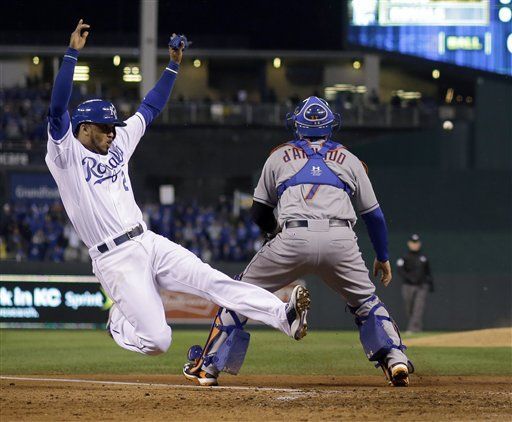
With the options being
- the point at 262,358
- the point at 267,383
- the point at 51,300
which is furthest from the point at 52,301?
the point at 267,383

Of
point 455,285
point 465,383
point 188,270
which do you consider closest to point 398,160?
point 455,285

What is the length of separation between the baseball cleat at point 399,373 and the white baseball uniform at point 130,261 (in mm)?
1534

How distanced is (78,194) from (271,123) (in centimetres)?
2813

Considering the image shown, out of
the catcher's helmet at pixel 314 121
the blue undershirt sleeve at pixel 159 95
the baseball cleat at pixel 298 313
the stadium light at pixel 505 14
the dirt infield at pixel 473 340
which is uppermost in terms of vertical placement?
the stadium light at pixel 505 14

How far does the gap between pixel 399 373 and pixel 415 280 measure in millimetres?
11298

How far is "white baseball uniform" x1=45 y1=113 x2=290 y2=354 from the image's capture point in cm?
710

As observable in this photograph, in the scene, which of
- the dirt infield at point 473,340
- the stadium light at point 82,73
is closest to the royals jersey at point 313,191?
the dirt infield at point 473,340

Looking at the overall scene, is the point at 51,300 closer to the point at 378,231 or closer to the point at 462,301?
the point at 462,301

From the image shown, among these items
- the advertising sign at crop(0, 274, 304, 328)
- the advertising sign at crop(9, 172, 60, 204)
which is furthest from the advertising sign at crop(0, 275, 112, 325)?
the advertising sign at crop(9, 172, 60, 204)

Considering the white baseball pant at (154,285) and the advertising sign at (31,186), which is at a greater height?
the white baseball pant at (154,285)

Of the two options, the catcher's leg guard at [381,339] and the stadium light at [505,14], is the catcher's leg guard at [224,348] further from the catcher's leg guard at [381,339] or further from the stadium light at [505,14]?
the stadium light at [505,14]

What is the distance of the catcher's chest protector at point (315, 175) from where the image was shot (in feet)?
25.9

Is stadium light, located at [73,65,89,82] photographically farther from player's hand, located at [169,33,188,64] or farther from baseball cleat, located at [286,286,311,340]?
baseball cleat, located at [286,286,311,340]

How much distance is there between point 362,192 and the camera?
8.05 m
